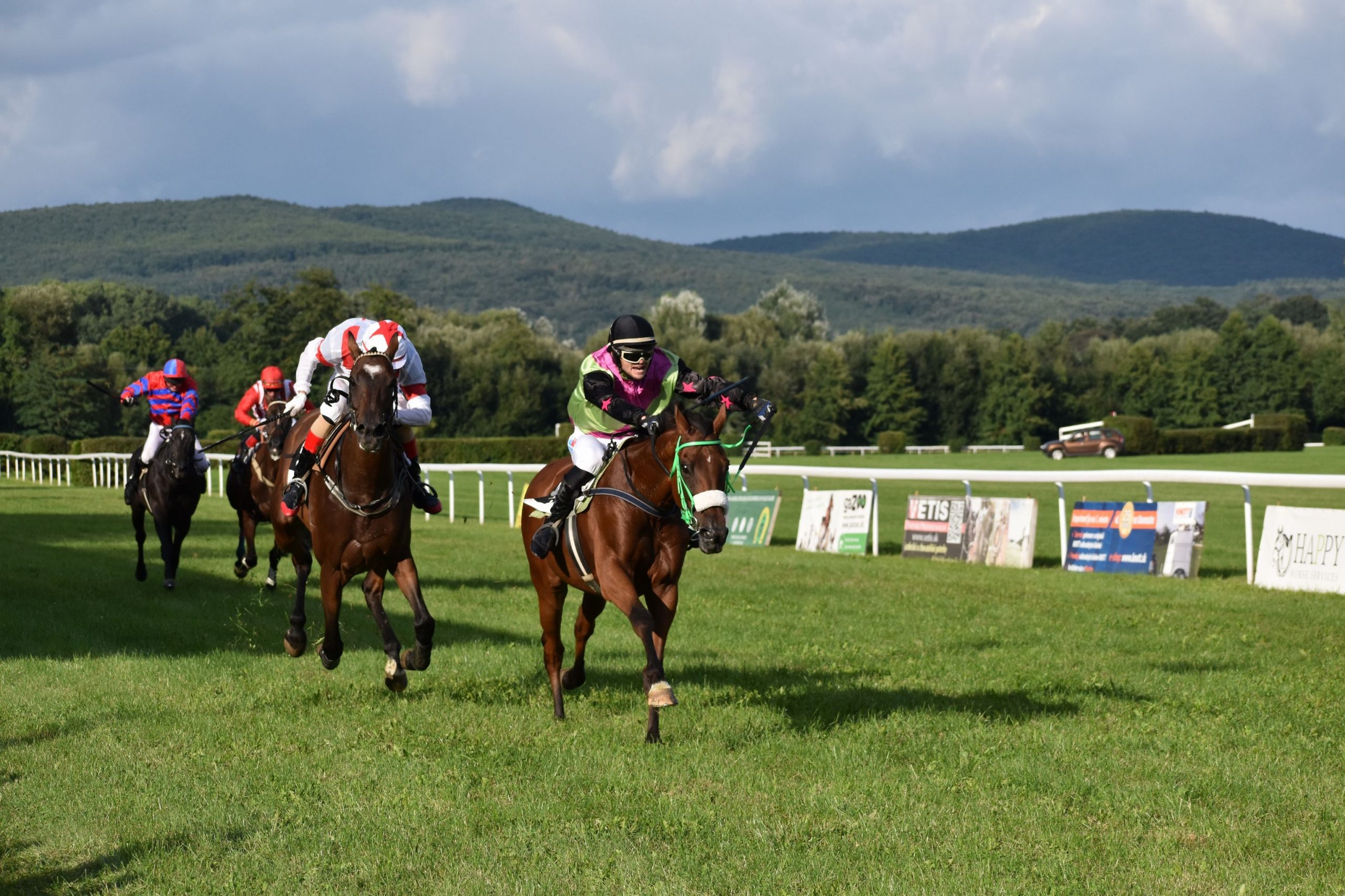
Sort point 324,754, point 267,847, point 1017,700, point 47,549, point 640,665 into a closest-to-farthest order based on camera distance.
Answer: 1. point 267,847
2. point 324,754
3. point 1017,700
4. point 640,665
5. point 47,549

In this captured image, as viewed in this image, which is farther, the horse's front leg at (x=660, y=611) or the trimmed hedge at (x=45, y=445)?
the trimmed hedge at (x=45, y=445)

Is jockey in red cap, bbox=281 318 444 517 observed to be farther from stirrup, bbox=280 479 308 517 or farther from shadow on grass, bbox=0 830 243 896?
shadow on grass, bbox=0 830 243 896

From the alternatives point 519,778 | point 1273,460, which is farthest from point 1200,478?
point 1273,460

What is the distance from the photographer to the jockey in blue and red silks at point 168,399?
14016 millimetres

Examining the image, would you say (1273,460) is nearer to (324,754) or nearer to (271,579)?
(271,579)

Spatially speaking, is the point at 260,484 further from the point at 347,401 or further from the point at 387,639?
the point at 387,639

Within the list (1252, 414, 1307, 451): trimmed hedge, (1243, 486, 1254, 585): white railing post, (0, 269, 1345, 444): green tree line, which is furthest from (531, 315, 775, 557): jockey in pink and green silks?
(0, 269, 1345, 444): green tree line

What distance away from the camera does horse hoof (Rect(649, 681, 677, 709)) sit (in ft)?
21.0

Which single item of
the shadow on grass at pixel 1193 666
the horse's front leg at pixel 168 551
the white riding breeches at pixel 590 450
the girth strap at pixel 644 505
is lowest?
the shadow on grass at pixel 1193 666

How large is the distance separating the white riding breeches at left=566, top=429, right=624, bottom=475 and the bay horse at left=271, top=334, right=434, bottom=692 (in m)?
1.07

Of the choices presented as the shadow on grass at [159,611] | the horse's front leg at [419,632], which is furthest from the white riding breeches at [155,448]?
the horse's front leg at [419,632]

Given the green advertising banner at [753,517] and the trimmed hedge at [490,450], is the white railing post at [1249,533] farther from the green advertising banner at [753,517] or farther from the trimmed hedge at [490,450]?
the trimmed hedge at [490,450]

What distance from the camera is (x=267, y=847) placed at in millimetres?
5141

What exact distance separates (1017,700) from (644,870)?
13.0 feet
